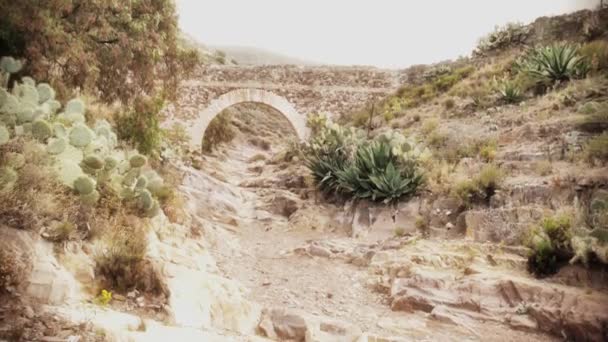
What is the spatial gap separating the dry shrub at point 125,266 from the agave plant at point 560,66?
33.0 feet

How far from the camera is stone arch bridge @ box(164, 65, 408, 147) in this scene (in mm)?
15273

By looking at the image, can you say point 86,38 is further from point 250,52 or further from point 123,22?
point 250,52

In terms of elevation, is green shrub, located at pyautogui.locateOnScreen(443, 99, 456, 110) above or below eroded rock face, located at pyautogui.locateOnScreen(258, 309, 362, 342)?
above

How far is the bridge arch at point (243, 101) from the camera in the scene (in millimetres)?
15055

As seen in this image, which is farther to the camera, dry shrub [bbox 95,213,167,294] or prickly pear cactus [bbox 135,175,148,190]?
prickly pear cactus [bbox 135,175,148,190]

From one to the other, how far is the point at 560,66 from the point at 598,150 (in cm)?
468

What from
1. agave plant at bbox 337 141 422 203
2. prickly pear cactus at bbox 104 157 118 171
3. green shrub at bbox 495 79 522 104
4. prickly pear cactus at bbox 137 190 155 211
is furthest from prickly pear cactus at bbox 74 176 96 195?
green shrub at bbox 495 79 522 104

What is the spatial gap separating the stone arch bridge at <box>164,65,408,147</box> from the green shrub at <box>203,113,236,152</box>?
149 cm

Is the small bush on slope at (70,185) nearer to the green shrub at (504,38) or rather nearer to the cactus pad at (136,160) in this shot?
the cactus pad at (136,160)

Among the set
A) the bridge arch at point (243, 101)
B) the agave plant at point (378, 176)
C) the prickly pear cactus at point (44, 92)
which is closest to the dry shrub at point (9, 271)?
the prickly pear cactus at point (44, 92)

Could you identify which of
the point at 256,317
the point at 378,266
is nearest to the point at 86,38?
the point at 256,317

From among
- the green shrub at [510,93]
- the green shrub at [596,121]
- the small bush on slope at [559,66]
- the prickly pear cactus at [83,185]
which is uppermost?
the small bush on slope at [559,66]

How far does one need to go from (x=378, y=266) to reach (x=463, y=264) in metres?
1.09

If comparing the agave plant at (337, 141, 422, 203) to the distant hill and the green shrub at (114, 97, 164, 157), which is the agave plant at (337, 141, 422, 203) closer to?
the green shrub at (114, 97, 164, 157)
